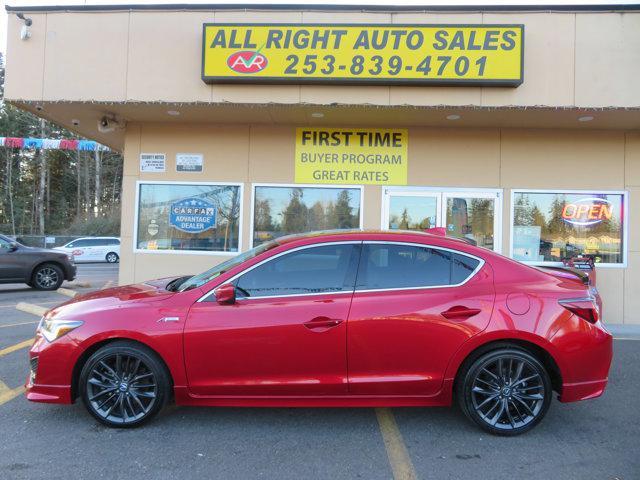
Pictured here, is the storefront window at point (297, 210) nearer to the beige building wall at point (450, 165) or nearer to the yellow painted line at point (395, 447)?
the beige building wall at point (450, 165)

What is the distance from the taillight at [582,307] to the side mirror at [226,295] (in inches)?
101

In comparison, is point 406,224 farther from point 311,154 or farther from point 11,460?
point 11,460

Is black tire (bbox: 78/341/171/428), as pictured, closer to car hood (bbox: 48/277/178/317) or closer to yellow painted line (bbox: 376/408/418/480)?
car hood (bbox: 48/277/178/317)

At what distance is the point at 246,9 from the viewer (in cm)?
809

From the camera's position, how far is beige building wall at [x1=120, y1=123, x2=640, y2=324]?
29.4 ft

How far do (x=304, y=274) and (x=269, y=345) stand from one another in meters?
0.63

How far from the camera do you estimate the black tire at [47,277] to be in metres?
12.8

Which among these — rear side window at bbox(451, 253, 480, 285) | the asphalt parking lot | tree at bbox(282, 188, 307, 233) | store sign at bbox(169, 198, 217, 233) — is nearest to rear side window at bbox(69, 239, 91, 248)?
store sign at bbox(169, 198, 217, 233)

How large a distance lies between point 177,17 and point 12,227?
41.9m

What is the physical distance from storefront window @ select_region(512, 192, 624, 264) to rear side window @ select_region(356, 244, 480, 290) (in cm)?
548

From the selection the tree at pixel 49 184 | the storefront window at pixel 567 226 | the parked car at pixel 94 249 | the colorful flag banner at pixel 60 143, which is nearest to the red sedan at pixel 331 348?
the storefront window at pixel 567 226

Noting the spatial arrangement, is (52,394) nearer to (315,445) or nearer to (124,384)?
(124,384)

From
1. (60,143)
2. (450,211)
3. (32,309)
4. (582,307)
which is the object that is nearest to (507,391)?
(582,307)

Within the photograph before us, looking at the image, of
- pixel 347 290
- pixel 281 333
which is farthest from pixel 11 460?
pixel 347 290
